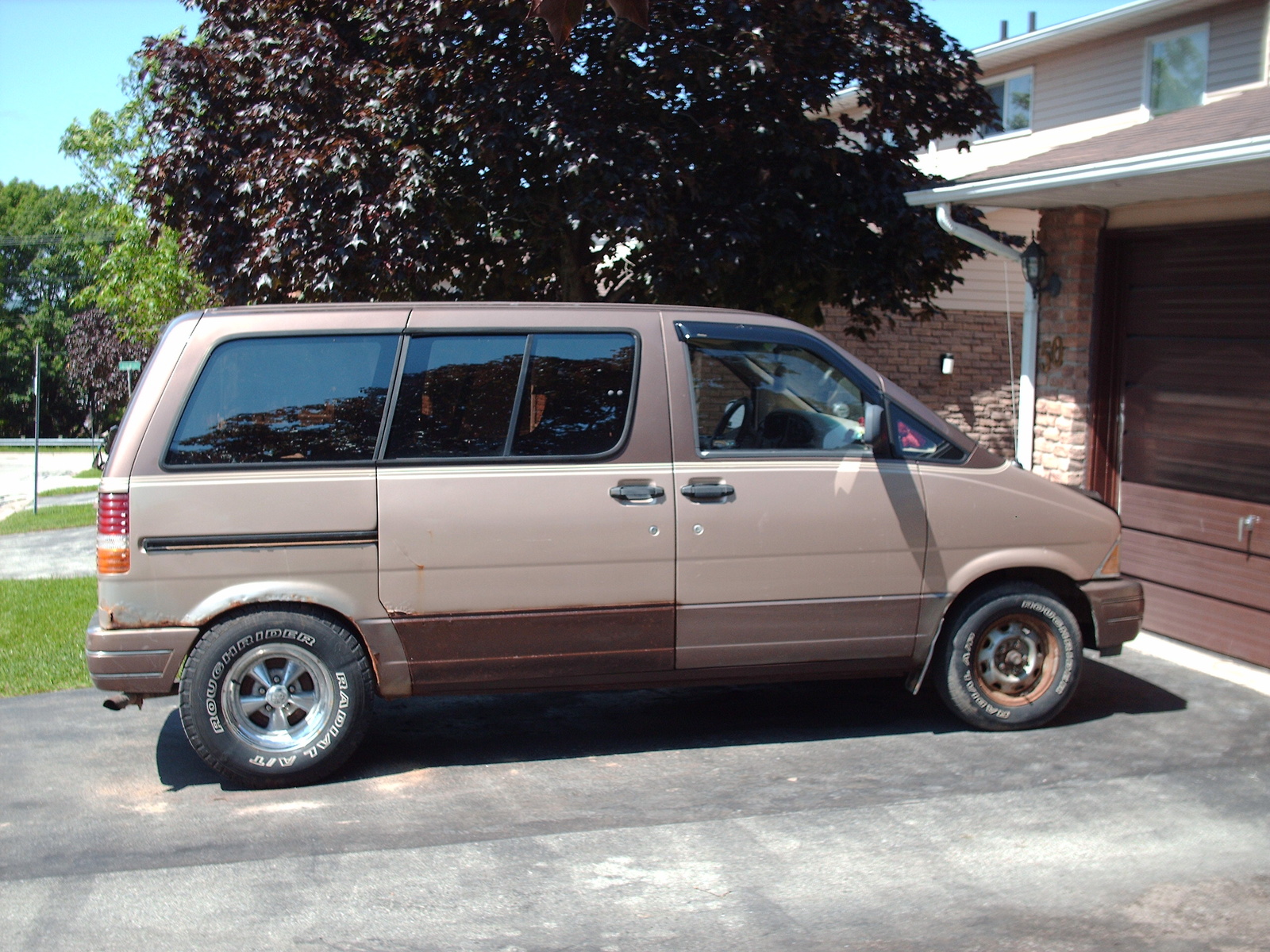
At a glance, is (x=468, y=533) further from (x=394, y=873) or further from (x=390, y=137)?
(x=390, y=137)

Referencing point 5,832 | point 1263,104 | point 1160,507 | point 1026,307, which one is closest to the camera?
point 5,832

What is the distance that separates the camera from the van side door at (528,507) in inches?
203

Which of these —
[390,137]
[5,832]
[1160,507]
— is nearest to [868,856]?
[5,832]

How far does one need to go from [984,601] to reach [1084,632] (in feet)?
2.23

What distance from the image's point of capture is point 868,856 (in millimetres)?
4363

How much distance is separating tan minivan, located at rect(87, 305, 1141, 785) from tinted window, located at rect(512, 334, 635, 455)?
0.04 feet

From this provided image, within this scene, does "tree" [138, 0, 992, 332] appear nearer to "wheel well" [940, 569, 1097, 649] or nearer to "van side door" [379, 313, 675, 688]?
"van side door" [379, 313, 675, 688]

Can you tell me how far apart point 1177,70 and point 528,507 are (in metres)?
18.2

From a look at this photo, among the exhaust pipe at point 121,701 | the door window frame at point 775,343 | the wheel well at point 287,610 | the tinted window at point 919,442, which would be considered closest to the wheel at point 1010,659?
the tinted window at point 919,442

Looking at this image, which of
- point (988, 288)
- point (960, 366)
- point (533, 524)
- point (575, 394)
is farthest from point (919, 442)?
point (988, 288)

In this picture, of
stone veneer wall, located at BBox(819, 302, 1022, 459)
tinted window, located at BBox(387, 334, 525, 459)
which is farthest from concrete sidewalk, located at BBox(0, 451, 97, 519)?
tinted window, located at BBox(387, 334, 525, 459)

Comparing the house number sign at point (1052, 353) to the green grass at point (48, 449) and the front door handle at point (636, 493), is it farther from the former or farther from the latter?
the green grass at point (48, 449)

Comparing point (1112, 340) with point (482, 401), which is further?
point (1112, 340)

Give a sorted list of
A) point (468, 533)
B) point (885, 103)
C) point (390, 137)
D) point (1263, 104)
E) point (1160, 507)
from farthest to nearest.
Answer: point (885, 103), point (390, 137), point (1160, 507), point (1263, 104), point (468, 533)
